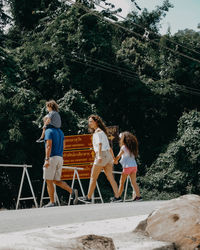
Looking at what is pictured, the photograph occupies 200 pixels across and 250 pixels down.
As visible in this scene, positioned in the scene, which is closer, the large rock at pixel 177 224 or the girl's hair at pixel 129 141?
the large rock at pixel 177 224

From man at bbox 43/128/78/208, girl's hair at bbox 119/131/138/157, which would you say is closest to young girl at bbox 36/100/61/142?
man at bbox 43/128/78/208

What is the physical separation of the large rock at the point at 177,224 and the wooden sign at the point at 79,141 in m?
11.0

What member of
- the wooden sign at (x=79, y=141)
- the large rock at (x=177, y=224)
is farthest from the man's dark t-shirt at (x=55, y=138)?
the wooden sign at (x=79, y=141)

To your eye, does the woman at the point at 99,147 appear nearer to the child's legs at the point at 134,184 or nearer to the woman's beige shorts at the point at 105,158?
the woman's beige shorts at the point at 105,158

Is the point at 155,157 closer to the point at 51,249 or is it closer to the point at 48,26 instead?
the point at 48,26

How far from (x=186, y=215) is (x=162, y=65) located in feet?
97.1

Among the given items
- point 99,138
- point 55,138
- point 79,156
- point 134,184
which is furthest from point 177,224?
point 79,156

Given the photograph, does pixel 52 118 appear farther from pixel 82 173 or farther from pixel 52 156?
pixel 82 173

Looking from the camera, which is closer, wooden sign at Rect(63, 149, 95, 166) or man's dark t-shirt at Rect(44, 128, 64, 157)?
man's dark t-shirt at Rect(44, 128, 64, 157)

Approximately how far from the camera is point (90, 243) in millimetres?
4094

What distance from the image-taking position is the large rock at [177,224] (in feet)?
15.5

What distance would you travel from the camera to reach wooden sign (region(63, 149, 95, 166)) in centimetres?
1627

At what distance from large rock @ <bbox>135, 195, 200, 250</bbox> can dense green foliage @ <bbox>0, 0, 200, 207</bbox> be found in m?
18.2

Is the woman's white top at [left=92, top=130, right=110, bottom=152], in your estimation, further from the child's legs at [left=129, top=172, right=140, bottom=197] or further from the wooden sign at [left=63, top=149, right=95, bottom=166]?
the wooden sign at [left=63, top=149, right=95, bottom=166]
